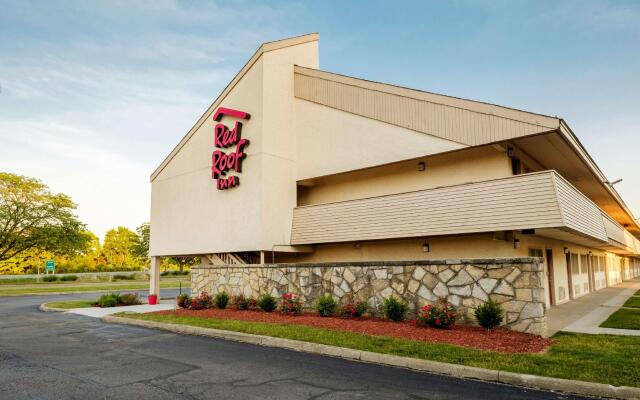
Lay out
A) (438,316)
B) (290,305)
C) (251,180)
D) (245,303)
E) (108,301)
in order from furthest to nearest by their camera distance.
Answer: (108,301)
(251,180)
(245,303)
(290,305)
(438,316)

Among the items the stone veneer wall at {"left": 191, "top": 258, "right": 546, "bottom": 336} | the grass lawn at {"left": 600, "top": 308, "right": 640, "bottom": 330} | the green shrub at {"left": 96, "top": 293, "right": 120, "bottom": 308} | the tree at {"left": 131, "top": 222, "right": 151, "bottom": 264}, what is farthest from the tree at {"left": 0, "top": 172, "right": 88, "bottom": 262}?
the grass lawn at {"left": 600, "top": 308, "right": 640, "bottom": 330}

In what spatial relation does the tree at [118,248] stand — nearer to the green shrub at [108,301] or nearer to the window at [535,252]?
the green shrub at [108,301]

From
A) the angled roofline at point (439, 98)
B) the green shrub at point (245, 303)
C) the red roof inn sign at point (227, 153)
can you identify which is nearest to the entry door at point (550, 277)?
the angled roofline at point (439, 98)

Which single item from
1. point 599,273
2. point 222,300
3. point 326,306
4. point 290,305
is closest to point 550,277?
point 326,306

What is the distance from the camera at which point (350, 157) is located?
1750 centimetres

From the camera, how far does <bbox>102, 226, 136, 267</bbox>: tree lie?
91.5 meters

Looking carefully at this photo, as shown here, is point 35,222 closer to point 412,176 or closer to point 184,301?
point 184,301

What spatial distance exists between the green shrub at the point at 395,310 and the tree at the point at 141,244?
7506 cm

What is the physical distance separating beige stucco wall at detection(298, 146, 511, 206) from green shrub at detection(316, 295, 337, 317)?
619 cm

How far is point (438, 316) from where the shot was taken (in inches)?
407

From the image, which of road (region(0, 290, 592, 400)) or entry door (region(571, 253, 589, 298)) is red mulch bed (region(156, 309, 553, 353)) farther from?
entry door (region(571, 253, 589, 298))

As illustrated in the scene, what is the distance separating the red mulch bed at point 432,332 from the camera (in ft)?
27.8

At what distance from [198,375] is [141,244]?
80133 mm

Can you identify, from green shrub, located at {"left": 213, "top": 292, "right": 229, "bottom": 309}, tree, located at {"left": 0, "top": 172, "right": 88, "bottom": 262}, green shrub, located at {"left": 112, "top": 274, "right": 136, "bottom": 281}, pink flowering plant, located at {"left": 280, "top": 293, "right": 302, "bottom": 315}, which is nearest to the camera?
pink flowering plant, located at {"left": 280, "top": 293, "right": 302, "bottom": 315}
